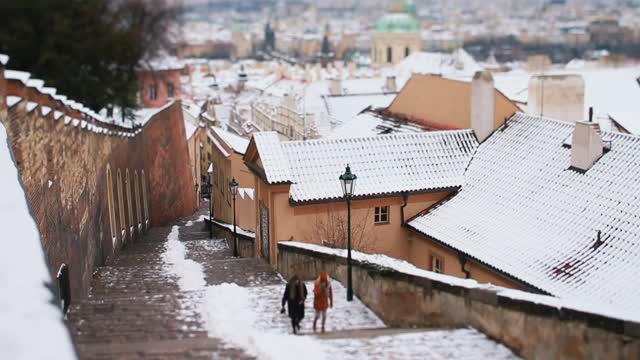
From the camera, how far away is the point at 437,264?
19141 millimetres

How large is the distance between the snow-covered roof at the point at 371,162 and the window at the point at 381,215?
1.28 ft

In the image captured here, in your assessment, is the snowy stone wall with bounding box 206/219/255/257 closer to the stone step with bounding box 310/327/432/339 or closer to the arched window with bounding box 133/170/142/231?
the arched window with bounding box 133/170/142/231

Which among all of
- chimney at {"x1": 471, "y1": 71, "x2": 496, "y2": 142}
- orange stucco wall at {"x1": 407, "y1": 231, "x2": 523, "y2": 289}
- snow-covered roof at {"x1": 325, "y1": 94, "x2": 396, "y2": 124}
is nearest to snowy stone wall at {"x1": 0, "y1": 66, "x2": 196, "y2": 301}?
orange stucco wall at {"x1": 407, "y1": 231, "x2": 523, "y2": 289}

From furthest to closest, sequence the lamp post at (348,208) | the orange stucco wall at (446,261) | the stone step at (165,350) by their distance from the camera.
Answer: the orange stucco wall at (446,261) → the lamp post at (348,208) → the stone step at (165,350)

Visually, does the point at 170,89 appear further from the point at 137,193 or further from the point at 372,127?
the point at 372,127

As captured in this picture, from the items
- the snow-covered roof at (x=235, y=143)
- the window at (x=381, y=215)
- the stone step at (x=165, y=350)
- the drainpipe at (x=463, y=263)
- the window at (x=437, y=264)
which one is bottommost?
the window at (x=437, y=264)

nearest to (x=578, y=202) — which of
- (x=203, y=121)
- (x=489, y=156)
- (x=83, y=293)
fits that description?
(x=489, y=156)

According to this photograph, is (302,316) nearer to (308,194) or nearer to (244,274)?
(244,274)

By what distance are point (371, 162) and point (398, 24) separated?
132705mm

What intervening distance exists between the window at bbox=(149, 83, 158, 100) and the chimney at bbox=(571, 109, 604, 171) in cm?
4524

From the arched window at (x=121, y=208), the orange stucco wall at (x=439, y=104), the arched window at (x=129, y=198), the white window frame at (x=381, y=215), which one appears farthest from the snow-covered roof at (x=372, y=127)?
the arched window at (x=121, y=208)

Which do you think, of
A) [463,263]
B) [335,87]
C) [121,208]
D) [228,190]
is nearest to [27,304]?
[463,263]

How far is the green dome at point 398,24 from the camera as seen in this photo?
149125mm

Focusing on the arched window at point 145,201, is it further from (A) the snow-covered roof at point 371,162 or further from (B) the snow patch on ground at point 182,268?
(A) the snow-covered roof at point 371,162
